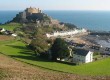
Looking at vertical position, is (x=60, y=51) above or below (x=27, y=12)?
below

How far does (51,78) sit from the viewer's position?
82.3 feet

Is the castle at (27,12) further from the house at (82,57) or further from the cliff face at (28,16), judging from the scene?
the house at (82,57)

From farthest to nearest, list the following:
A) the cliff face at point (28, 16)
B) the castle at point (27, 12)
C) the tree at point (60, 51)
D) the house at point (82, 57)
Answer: the castle at point (27, 12)
the cliff face at point (28, 16)
the house at point (82, 57)
the tree at point (60, 51)

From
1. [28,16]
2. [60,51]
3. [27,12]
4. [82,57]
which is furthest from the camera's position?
[27,12]

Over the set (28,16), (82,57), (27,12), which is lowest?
(82,57)

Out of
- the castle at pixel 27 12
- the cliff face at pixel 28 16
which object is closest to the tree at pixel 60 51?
the cliff face at pixel 28 16

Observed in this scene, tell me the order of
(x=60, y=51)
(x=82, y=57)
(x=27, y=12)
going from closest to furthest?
(x=60, y=51) < (x=82, y=57) < (x=27, y=12)

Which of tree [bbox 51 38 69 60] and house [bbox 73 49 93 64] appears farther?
house [bbox 73 49 93 64]

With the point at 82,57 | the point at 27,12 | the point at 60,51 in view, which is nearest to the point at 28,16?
the point at 27,12

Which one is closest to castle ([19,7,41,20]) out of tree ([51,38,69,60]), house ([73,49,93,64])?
house ([73,49,93,64])

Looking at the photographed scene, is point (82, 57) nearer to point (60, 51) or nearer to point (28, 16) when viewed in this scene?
point (60, 51)

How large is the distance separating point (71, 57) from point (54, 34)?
190 feet

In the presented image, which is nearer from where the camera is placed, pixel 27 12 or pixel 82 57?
pixel 82 57

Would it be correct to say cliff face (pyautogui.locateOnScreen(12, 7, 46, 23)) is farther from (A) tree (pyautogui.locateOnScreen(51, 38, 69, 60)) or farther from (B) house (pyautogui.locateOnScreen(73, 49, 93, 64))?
(A) tree (pyautogui.locateOnScreen(51, 38, 69, 60))
